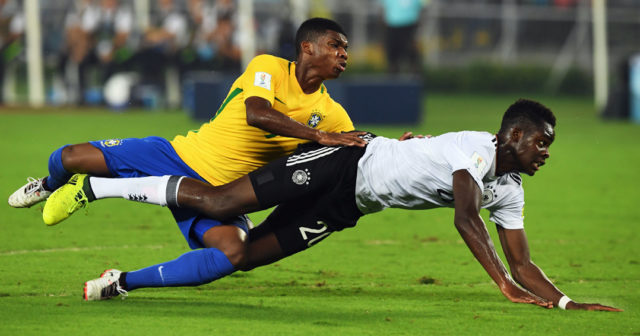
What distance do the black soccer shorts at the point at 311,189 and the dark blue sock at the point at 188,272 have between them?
0.40 metres

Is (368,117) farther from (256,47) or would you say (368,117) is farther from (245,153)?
(245,153)

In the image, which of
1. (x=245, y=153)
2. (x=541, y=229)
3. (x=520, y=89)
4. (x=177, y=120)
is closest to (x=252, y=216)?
(x=541, y=229)

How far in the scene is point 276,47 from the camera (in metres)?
22.6

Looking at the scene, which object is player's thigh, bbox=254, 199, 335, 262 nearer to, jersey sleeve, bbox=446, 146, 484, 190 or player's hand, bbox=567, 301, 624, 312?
jersey sleeve, bbox=446, 146, 484, 190

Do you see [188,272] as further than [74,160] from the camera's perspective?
No

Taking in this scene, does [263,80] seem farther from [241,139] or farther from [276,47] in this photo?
[276,47]

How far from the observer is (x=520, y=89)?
30.3 m

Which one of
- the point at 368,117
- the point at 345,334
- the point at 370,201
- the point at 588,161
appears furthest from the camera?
the point at 368,117

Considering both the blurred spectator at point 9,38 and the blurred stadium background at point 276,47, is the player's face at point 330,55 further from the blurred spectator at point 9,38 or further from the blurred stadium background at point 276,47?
the blurred spectator at point 9,38

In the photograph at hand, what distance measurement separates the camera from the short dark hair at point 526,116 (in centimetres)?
539

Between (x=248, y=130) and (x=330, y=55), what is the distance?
684 mm

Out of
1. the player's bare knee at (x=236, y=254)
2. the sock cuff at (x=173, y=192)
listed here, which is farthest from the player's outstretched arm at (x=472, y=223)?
the sock cuff at (x=173, y=192)

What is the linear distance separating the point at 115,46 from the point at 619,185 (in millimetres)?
15217

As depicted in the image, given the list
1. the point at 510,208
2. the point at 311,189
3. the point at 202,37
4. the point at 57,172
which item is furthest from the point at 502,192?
the point at 202,37
